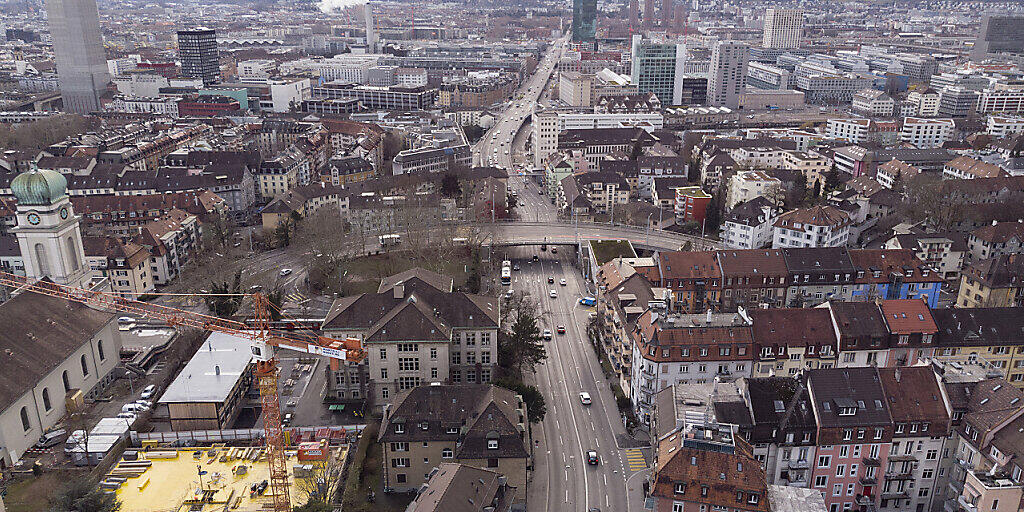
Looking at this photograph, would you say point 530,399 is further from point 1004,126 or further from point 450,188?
point 1004,126

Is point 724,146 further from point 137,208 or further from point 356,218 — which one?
point 137,208

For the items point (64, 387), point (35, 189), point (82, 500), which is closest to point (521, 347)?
point (82, 500)

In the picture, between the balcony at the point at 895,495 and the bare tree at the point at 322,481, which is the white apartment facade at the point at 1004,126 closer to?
the balcony at the point at 895,495

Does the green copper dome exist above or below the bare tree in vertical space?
above

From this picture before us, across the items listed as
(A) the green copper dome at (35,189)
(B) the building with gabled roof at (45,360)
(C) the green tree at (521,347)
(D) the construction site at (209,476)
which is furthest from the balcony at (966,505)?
(A) the green copper dome at (35,189)

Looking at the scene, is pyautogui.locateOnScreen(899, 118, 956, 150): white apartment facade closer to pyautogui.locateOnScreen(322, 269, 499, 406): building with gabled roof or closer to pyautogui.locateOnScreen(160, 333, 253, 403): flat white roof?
pyautogui.locateOnScreen(322, 269, 499, 406): building with gabled roof

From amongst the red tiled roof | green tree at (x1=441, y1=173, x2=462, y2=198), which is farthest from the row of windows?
the red tiled roof
